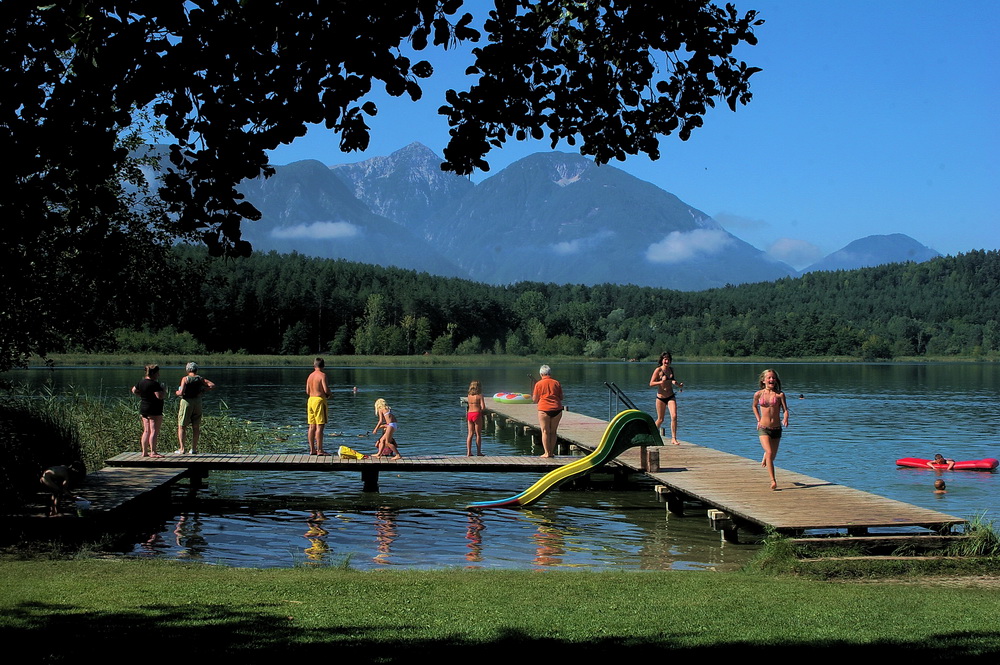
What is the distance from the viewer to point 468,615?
23.9 feet

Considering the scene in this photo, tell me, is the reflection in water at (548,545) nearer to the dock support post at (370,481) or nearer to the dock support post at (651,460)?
the dock support post at (651,460)

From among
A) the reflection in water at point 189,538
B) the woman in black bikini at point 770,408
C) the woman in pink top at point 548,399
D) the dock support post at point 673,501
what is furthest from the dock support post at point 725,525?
the reflection in water at point 189,538

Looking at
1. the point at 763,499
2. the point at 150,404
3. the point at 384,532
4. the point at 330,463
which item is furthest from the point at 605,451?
the point at 150,404

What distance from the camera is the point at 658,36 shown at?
6035 mm

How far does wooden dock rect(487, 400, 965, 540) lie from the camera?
11383 mm

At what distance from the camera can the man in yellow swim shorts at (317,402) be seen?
17.0m

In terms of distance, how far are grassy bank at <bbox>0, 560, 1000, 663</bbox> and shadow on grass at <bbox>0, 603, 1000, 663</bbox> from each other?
14mm

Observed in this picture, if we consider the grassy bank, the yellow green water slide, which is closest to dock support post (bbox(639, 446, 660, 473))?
the yellow green water slide

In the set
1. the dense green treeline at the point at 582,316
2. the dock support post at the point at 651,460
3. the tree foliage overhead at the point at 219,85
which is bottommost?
the dock support post at the point at 651,460

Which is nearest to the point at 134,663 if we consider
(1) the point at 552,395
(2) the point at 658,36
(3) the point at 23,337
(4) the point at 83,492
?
(2) the point at 658,36

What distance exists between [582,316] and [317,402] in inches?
5621

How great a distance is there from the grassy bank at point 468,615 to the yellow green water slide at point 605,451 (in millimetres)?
6056

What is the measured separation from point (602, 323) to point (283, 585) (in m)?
155

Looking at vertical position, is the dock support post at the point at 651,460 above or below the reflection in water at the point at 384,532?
above
